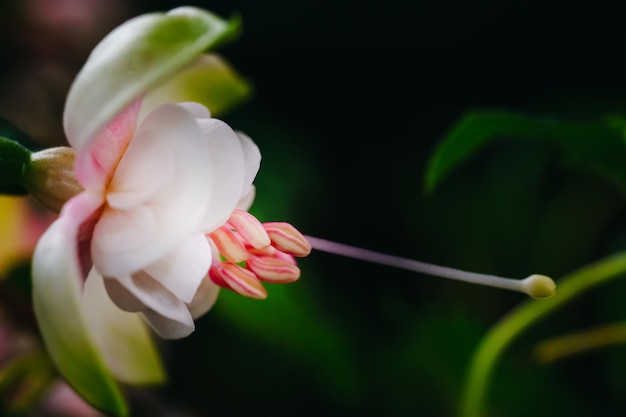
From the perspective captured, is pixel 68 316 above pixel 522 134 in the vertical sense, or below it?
below

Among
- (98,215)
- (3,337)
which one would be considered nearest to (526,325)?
(98,215)

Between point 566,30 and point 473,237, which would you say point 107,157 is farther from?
point 566,30

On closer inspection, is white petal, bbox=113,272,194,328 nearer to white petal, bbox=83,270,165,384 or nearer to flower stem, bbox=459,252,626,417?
white petal, bbox=83,270,165,384

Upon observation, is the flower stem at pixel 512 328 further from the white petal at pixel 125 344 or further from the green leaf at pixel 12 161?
the green leaf at pixel 12 161

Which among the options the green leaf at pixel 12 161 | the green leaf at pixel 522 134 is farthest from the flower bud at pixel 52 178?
the green leaf at pixel 522 134

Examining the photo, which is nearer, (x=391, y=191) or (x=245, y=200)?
(x=245, y=200)

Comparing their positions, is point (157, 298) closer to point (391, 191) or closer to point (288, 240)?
point (288, 240)

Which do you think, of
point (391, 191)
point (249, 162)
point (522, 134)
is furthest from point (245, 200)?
point (391, 191)

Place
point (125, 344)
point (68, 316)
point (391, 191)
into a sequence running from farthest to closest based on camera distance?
point (391, 191), point (125, 344), point (68, 316)

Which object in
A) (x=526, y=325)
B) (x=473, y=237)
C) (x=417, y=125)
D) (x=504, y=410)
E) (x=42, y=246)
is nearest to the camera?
(x=42, y=246)
